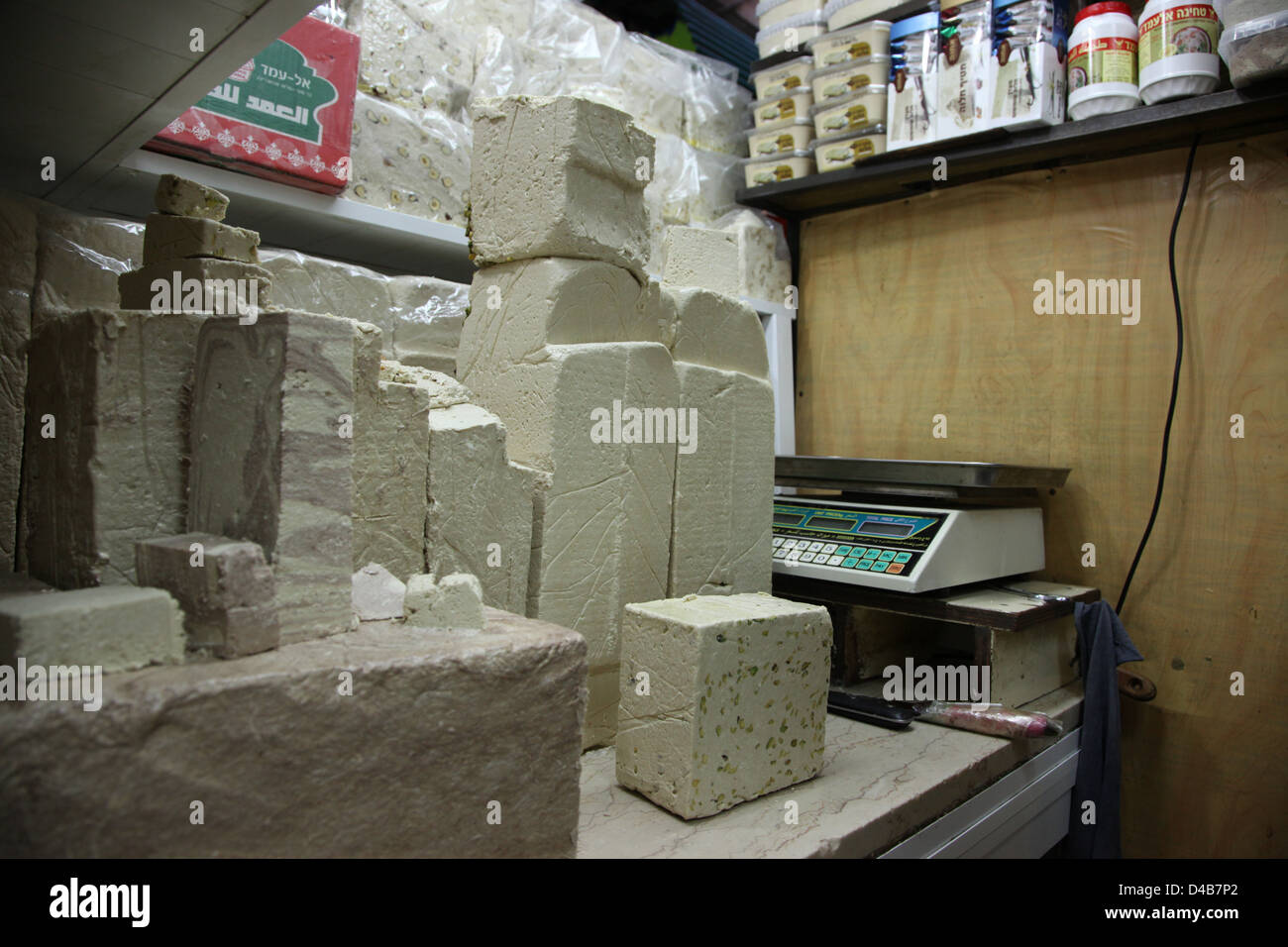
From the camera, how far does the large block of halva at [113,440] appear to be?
1.03m

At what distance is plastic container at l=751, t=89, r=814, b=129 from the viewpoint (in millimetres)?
2924

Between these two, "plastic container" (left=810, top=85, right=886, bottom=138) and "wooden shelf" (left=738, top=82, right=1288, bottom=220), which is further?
"plastic container" (left=810, top=85, right=886, bottom=138)

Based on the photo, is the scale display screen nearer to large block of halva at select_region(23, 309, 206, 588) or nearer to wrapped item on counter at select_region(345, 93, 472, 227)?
wrapped item on counter at select_region(345, 93, 472, 227)

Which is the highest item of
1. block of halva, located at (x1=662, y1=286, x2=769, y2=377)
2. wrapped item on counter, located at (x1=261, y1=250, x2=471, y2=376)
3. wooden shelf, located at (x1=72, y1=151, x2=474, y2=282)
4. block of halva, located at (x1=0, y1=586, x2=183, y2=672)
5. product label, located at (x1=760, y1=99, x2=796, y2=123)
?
product label, located at (x1=760, y1=99, x2=796, y2=123)

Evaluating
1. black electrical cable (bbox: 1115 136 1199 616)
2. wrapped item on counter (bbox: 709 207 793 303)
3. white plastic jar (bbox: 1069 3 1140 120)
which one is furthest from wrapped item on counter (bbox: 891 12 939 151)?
black electrical cable (bbox: 1115 136 1199 616)

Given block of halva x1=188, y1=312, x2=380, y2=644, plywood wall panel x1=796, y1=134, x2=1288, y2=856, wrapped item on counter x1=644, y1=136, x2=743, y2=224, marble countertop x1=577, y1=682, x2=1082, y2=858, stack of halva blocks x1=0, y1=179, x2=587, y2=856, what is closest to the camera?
stack of halva blocks x1=0, y1=179, x2=587, y2=856

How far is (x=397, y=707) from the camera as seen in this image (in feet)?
3.05

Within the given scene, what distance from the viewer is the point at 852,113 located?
278cm

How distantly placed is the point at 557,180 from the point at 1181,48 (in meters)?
1.74

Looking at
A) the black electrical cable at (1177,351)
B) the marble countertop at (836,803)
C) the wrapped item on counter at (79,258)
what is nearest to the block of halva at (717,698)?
the marble countertop at (836,803)

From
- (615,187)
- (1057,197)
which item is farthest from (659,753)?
(1057,197)

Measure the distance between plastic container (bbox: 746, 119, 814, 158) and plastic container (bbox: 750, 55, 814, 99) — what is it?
0.36 feet

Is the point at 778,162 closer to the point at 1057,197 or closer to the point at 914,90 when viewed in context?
the point at 914,90

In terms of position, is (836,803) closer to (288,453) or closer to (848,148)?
(288,453)
